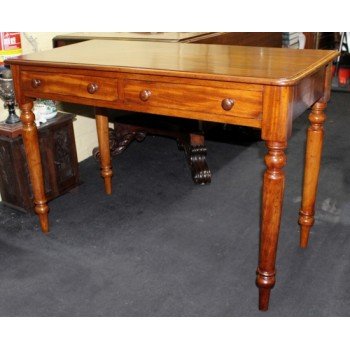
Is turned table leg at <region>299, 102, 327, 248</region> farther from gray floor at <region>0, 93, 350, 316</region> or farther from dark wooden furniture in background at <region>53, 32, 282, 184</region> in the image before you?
dark wooden furniture in background at <region>53, 32, 282, 184</region>

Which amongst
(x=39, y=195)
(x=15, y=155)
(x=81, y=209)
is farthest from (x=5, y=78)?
(x=81, y=209)

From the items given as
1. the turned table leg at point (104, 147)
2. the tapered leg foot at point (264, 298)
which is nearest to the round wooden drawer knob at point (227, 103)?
the tapered leg foot at point (264, 298)

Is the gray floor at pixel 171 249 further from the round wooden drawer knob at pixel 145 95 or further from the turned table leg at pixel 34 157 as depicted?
the round wooden drawer knob at pixel 145 95

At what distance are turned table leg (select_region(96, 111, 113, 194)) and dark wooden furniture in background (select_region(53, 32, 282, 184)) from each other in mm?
428

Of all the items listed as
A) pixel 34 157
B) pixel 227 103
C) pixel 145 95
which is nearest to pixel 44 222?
pixel 34 157

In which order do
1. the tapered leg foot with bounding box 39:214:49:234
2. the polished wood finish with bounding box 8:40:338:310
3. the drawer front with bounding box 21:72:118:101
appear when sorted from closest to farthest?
the polished wood finish with bounding box 8:40:338:310
the drawer front with bounding box 21:72:118:101
the tapered leg foot with bounding box 39:214:49:234

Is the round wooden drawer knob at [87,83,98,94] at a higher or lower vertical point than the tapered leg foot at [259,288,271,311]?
A: higher

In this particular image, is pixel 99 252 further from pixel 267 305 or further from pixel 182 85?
pixel 182 85

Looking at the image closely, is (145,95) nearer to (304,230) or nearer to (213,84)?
(213,84)

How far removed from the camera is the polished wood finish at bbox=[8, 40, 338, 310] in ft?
4.57

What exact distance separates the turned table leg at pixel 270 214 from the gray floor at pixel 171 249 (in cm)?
14

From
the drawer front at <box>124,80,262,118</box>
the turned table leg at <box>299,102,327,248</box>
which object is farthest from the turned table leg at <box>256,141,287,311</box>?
the turned table leg at <box>299,102,327,248</box>

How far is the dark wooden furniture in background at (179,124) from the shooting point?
2.48 m

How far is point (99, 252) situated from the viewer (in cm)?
208
